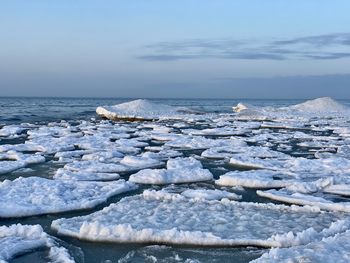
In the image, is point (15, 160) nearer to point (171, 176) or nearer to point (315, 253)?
point (171, 176)

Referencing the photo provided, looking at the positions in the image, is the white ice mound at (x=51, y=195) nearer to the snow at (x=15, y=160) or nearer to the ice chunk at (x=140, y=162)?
the snow at (x=15, y=160)

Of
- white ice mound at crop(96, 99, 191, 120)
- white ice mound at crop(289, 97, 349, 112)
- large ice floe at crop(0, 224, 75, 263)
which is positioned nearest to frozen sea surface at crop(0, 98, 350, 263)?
large ice floe at crop(0, 224, 75, 263)

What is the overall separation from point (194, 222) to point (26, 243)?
1.77 m

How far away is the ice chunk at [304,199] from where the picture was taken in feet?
19.2

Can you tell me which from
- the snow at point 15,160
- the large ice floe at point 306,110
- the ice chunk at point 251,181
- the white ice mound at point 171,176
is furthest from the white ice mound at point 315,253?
the large ice floe at point 306,110

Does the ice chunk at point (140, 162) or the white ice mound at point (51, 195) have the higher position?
the white ice mound at point (51, 195)

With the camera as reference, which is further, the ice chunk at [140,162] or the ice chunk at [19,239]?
the ice chunk at [140,162]

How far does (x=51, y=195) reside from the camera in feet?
20.9

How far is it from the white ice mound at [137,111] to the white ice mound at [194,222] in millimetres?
19736

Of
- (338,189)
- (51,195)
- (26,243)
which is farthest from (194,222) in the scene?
(338,189)

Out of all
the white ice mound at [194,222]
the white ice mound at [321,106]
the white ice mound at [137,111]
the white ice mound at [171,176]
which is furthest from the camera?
the white ice mound at [321,106]

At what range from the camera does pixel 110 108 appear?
91.1 ft

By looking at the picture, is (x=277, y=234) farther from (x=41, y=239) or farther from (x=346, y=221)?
(x=41, y=239)

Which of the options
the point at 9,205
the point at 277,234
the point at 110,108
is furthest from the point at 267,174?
the point at 110,108
